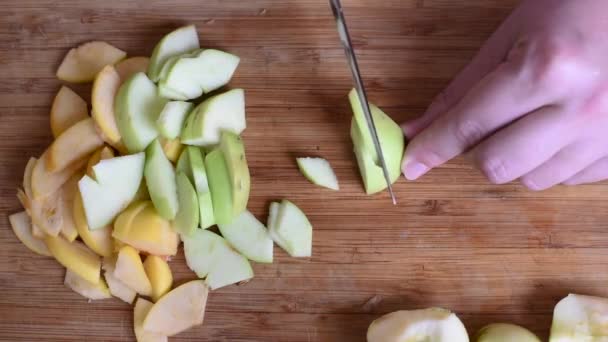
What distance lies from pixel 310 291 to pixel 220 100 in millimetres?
447

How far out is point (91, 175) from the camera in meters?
1.39

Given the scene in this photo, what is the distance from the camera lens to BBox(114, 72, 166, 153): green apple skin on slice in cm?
138

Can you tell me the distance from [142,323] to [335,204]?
0.48m

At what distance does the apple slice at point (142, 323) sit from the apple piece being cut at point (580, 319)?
2.68 ft

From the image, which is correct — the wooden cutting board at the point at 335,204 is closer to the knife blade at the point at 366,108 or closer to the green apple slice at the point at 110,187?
the knife blade at the point at 366,108

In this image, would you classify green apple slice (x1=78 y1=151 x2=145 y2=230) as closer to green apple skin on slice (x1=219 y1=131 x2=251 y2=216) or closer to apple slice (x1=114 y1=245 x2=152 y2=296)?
apple slice (x1=114 y1=245 x2=152 y2=296)

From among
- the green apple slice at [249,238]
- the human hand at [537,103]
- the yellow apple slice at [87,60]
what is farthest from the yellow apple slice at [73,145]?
the human hand at [537,103]

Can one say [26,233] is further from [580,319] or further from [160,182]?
[580,319]

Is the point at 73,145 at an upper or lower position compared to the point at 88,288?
upper

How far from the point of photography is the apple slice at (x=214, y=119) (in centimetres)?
138

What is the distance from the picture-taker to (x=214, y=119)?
139cm

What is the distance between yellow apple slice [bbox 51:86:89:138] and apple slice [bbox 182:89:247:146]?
0.86 ft

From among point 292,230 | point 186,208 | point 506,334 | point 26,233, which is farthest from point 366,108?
point 26,233

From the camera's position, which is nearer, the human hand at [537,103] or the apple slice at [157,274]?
the human hand at [537,103]
